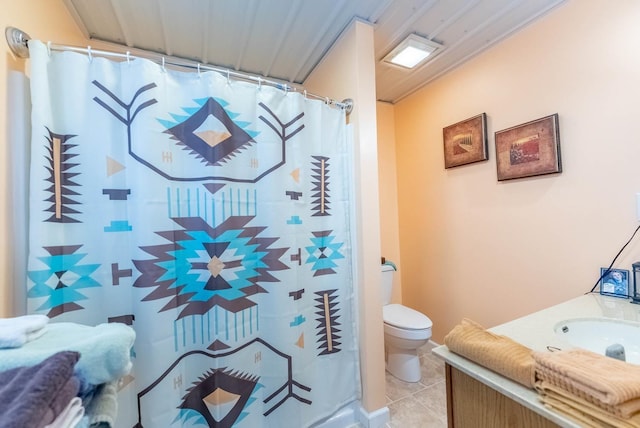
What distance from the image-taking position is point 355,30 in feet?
4.86

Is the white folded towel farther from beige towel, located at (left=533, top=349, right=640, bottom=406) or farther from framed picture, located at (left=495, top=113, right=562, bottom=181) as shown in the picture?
framed picture, located at (left=495, top=113, right=562, bottom=181)

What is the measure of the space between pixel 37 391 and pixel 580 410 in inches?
39.1

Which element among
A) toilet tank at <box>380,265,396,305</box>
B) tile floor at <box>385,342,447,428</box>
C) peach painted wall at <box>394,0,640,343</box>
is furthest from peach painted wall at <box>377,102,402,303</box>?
tile floor at <box>385,342,447,428</box>

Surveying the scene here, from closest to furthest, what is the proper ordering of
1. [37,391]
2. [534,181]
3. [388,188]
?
[37,391] → [534,181] → [388,188]

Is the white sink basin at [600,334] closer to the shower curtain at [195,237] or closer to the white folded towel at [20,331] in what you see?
the shower curtain at [195,237]

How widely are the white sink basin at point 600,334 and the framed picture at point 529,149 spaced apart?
0.85m

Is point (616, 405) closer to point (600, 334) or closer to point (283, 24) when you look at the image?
point (600, 334)

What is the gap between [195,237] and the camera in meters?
1.15

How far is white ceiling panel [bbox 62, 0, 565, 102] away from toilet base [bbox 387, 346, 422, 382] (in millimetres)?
2157

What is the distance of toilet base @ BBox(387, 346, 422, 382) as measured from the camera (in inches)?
72.6

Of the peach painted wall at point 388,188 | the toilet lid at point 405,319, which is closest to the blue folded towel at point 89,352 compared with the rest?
the toilet lid at point 405,319

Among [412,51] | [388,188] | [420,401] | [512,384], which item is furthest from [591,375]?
[388,188]

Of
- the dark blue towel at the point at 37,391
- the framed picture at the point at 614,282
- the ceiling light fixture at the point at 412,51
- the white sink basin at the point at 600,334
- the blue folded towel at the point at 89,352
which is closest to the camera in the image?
the dark blue towel at the point at 37,391

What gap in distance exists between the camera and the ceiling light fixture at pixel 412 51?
1653 millimetres
